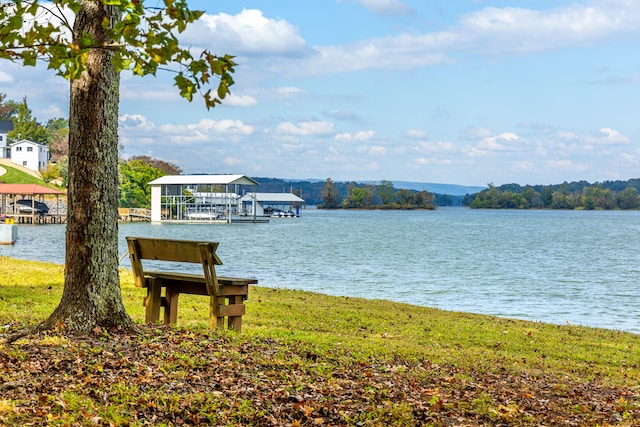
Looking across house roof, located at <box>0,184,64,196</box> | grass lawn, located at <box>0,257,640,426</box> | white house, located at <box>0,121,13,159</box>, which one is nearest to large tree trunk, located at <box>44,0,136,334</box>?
grass lawn, located at <box>0,257,640,426</box>

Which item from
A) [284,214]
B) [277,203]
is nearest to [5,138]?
[284,214]

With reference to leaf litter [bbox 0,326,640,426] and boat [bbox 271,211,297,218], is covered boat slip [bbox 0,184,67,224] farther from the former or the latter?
leaf litter [bbox 0,326,640,426]

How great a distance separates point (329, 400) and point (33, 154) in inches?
4709

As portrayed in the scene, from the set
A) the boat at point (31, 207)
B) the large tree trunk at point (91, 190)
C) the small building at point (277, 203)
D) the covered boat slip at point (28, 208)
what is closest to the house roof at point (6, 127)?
the covered boat slip at point (28, 208)

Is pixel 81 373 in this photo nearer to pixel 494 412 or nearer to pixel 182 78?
pixel 182 78

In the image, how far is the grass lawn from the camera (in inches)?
213

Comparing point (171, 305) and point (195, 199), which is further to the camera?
point (195, 199)

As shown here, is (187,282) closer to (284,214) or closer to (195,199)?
(195,199)

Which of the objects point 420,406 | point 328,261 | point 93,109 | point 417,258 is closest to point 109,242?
point 93,109

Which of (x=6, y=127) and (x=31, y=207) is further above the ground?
(x=6, y=127)

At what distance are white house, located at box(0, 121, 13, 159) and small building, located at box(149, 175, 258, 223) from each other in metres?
28.4

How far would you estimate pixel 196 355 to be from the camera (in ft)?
22.9

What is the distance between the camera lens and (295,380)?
21.1 ft

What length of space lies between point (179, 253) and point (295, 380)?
2717mm
